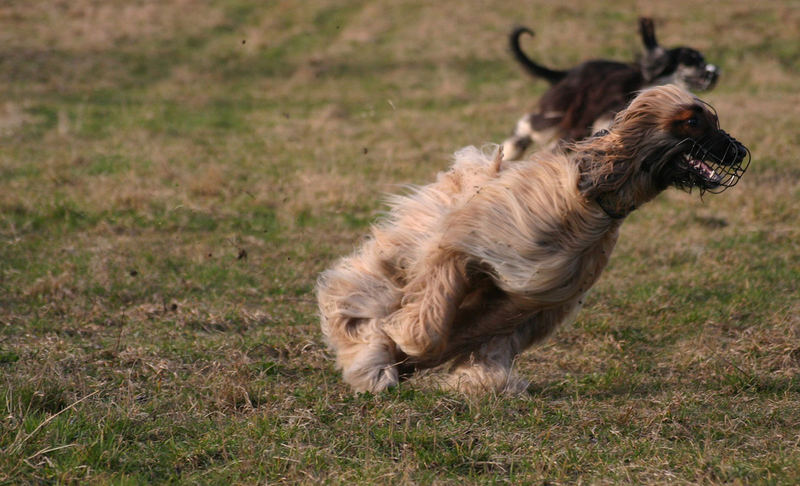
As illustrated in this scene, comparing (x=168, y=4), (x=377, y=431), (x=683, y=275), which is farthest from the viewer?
(x=168, y=4)

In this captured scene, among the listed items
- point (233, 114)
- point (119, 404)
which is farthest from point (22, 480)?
point (233, 114)

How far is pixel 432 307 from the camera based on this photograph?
3402mm

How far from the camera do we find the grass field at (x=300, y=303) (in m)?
2.79

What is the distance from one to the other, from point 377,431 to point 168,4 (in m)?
15.6

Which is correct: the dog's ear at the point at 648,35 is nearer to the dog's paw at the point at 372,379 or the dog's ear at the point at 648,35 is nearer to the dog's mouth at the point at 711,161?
the dog's mouth at the point at 711,161

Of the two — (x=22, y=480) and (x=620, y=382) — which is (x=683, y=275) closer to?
(x=620, y=382)

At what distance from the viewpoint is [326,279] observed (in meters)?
3.79

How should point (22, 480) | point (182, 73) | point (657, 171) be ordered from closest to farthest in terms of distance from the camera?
1. point (22, 480)
2. point (657, 171)
3. point (182, 73)

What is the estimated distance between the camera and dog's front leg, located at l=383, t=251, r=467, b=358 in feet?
11.1

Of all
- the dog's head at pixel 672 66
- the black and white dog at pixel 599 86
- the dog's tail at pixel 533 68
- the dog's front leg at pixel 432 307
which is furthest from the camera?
the dog's tail at pixel 533 68

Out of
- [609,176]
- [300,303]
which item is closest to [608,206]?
[609,176]

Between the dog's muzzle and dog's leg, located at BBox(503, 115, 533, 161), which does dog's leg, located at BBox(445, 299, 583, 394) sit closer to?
the dog's muzzle

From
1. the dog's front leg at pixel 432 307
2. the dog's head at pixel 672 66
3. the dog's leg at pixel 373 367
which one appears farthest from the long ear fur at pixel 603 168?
the dog's head at pixel 672 66

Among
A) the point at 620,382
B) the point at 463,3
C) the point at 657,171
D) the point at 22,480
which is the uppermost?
the point at 657,171
